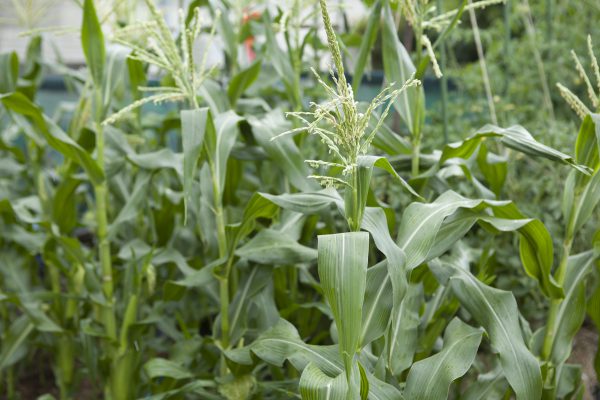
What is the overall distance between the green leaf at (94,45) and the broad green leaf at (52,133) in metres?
0.16

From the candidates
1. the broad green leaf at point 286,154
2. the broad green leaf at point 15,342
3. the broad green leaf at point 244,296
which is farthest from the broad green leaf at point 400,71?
the broad green leaf at point 15,342

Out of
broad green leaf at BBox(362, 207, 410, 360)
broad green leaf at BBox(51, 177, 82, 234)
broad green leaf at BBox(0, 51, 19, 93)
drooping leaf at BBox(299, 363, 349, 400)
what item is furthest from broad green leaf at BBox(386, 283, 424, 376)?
broad green leaf at BBox(0, 51, 19, 93)

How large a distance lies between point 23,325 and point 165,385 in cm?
64

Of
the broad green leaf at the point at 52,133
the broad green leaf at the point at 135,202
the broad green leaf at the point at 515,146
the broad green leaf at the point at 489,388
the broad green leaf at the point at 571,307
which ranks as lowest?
the broad green leaf at the point at 489,388

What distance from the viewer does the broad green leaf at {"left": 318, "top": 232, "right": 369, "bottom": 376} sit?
3.84ft

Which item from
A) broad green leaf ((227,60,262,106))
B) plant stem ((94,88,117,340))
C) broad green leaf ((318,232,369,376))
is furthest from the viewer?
broad green leaf ((227,60,262,106))

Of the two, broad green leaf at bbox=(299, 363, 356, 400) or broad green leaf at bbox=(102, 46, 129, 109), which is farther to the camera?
broad green leaf at bbox=(102, 46, 129, 109)

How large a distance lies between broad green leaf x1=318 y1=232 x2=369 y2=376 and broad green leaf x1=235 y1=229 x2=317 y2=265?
19.0 inches

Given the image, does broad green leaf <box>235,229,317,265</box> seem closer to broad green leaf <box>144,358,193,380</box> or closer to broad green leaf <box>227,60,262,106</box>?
broad green leaf <box>144,358,193,380</box>

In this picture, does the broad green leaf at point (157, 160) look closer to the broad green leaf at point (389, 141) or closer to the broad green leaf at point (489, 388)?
the broad green leaf at point (389, 141)

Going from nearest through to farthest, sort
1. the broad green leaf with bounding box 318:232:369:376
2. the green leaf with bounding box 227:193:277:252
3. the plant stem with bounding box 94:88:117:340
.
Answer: the broad green leaf with bounding box 318:232:369:376 → the green leaf with bounding box 227:193:277:252 → the plant stem with bounding box 94:88:117:340

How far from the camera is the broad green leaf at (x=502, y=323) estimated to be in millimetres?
1392

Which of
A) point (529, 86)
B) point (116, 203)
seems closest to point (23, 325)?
point (116, 203)

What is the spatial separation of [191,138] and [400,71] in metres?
0.54
